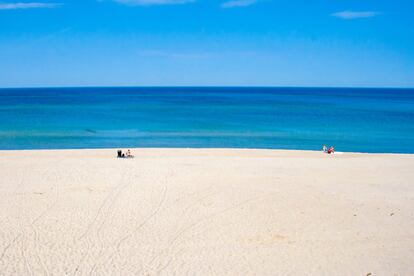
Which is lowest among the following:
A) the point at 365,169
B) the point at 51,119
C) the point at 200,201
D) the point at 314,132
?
the point at 200,201

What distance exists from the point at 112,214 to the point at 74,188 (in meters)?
3.57

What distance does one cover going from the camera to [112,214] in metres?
13.6

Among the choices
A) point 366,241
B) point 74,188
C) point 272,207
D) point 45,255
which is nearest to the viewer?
point 45,255

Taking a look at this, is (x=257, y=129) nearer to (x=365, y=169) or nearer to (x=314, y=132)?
(x=314, y=132)

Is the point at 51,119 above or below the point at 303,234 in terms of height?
above

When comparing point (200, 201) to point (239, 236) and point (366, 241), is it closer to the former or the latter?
point (239, 236)

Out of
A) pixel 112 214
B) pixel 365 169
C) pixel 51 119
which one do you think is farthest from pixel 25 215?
pixel 51 119

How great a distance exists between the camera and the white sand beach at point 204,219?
1015cm

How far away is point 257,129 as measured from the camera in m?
48.6

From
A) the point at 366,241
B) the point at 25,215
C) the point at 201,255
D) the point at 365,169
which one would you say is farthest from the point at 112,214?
the point at 365,169

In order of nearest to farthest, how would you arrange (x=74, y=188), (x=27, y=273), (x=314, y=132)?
(x=27, y=273), (x=74, y=188), (x=314, y=132)

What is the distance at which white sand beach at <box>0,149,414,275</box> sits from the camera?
400 inches

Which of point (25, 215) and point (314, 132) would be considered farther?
point (314, 132)

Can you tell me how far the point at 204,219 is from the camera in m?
13.2
